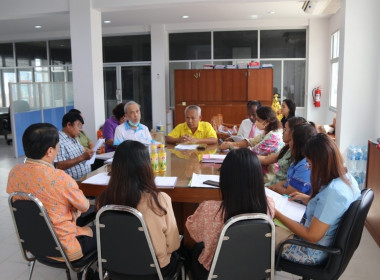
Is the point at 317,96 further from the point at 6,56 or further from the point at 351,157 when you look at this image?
the point at 6,56

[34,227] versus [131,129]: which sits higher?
[131,129]

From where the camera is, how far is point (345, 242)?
175cm

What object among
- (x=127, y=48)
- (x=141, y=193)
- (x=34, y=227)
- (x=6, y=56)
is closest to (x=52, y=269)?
(x=34, y=227)

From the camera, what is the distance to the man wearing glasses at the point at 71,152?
127 inches

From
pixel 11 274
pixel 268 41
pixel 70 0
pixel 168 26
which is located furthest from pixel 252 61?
pixel 11 274

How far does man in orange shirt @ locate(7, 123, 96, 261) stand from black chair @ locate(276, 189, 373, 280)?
46.8 inches

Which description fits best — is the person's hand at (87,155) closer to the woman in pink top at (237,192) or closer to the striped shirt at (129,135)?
the striped shirt at (129,135)

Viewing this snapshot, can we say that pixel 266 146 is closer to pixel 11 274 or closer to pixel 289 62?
pixel 11 274

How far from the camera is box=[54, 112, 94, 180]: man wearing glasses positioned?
3.24 m

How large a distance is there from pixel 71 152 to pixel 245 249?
229cm

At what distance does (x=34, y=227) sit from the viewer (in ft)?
6.37

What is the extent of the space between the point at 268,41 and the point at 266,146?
21.9 feet

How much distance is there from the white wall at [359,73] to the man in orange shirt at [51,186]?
365 cm

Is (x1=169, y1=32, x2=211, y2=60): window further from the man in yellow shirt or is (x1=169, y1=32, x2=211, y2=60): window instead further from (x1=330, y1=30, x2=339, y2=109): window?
the man in yellow shirt
